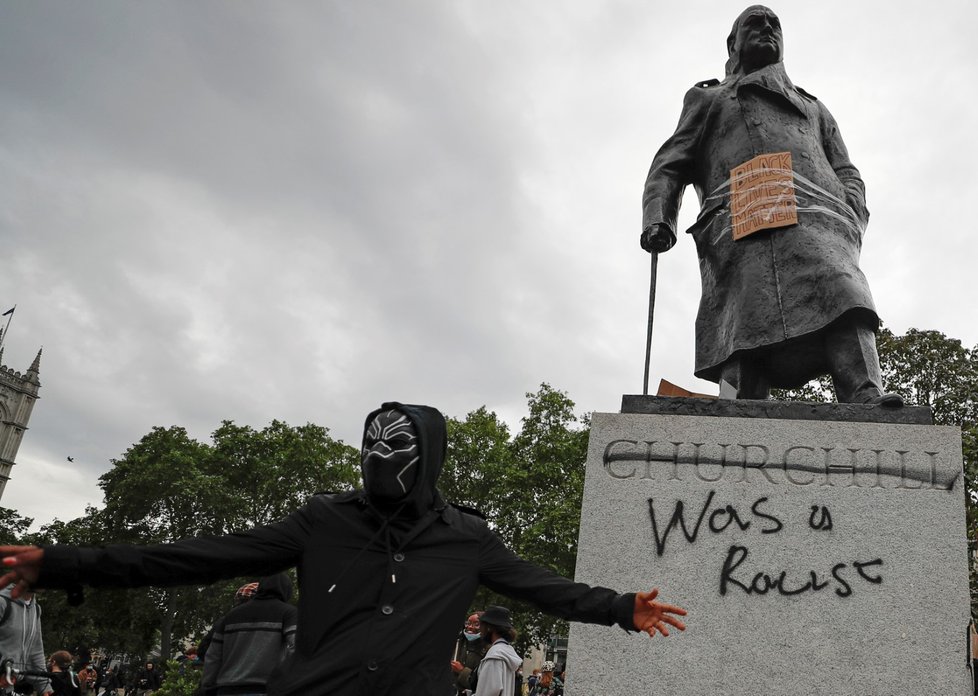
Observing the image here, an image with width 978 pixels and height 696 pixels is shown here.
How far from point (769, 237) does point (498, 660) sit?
3.53m

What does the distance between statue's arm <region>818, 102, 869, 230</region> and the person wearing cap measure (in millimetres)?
3841

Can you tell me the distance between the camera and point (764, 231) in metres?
5.20

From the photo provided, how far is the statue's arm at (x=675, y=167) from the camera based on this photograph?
18.8 ft

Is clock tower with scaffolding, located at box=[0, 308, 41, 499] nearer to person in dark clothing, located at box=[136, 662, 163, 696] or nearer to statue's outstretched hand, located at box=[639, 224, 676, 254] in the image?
person in dark clothing, located at box=[136, 662, 163, 696]

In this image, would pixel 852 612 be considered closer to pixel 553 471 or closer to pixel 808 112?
pixel 808 112

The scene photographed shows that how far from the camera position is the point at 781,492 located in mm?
4223

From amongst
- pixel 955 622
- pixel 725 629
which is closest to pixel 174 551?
pixel 725 629

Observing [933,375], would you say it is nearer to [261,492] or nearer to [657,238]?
[657,238]

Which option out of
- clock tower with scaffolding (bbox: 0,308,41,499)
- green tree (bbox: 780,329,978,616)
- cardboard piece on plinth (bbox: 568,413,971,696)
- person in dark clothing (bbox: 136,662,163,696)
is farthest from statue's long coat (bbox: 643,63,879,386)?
clock tower with scaffolding (bbox: 0,308,41,499)

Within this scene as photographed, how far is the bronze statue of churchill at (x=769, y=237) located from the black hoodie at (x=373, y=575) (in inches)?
110

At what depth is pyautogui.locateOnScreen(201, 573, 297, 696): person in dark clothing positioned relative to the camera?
5.56 m

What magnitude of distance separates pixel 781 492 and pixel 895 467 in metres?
0.57

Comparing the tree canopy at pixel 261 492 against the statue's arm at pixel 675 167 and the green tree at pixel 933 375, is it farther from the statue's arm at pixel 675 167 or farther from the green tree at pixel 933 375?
the statue's arm at pixel 675 167

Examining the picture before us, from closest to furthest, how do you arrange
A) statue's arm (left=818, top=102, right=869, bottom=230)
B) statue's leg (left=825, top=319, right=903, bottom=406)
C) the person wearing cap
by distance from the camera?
statue's leg (left=825, top=319, right=903, bottom=406) → statue's arm (left=818, top=102, right=869, bottom=230) → the person wearing cap
